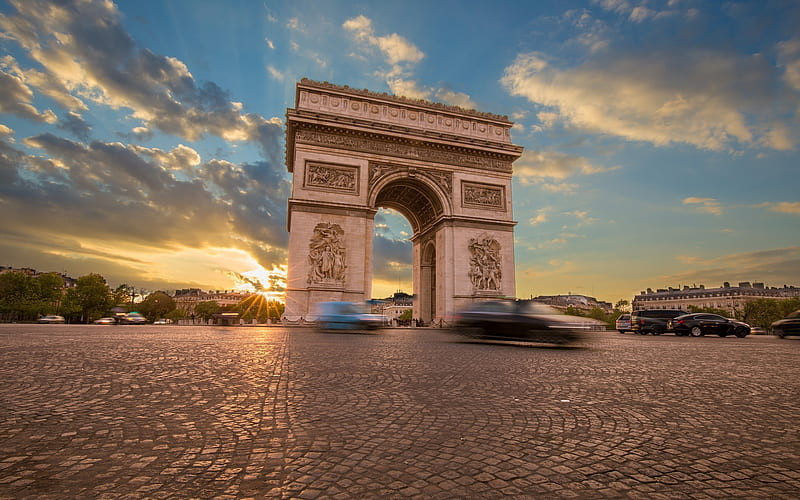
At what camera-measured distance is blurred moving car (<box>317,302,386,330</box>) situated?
17422 millimetres

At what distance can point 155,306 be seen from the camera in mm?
97375

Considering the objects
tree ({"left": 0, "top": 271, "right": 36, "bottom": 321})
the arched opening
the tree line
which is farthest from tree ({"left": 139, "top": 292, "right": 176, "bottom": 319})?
the arched opening

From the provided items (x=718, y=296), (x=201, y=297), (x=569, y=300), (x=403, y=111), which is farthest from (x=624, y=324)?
(x=201, y=297)

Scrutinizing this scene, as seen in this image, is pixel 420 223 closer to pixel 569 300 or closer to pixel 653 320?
pixel 653 320

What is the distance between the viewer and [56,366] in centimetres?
539

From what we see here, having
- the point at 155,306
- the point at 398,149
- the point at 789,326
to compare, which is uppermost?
the point at 398,149

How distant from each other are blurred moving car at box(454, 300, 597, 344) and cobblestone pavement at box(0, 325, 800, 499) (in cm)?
506

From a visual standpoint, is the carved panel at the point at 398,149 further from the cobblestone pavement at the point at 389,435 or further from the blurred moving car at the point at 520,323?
the cobblestone pavement at the point at 389,435

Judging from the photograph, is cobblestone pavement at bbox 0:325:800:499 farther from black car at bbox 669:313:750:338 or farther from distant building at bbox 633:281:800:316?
distant building at bbox 633:281:800:316

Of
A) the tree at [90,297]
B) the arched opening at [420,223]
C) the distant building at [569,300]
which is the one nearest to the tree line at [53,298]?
the tree at [90,297]

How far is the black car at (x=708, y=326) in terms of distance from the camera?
19.0m

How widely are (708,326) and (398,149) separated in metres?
19.1

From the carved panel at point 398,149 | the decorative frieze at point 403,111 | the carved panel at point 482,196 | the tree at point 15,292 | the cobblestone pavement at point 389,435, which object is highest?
the decorative frieze at point 403,111

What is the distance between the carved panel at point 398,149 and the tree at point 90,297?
174 feet
